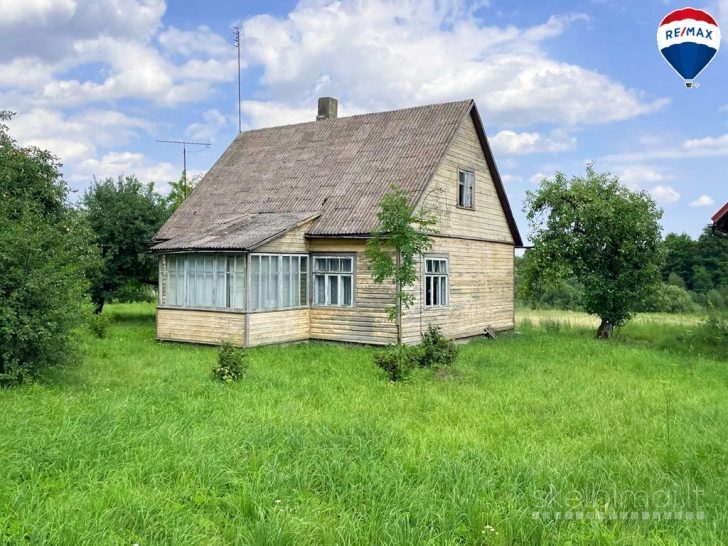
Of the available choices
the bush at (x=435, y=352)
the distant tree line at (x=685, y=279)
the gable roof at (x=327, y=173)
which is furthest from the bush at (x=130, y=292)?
the distant tree line at (x=685, y=279)

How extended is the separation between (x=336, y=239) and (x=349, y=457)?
10.6 meters

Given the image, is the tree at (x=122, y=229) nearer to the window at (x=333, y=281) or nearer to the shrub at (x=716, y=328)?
the window at (x=333, y=281)

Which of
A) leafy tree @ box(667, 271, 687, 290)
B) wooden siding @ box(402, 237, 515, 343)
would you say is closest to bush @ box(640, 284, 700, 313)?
leafy tree @ box(667, 271, 687, 290)

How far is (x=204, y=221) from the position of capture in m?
19.6

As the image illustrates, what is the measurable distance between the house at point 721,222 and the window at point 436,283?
7015 mm

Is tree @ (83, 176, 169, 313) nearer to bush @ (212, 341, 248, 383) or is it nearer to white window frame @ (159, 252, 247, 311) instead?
white window frame @ (159, 252, 247, 311)

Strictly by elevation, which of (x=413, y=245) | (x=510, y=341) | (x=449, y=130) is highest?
(x=449, y=130)

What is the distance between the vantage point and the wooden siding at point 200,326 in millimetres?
15453

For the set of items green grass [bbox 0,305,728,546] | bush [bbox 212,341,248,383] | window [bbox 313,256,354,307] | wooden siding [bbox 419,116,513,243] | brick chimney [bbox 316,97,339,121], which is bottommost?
green grass [bbox 0,305,728,546]

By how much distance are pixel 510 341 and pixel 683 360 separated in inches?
212

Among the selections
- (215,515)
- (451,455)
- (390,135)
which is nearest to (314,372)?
(451,455)

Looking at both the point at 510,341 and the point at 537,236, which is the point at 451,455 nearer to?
the point at 510,341

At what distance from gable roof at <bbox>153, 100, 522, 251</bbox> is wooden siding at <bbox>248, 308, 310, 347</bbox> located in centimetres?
211

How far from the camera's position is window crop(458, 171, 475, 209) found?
18.3 m
